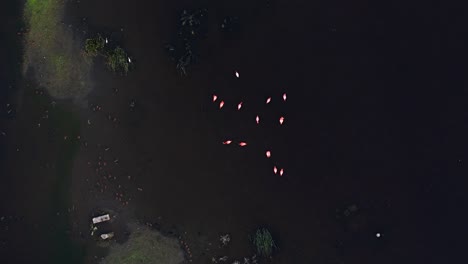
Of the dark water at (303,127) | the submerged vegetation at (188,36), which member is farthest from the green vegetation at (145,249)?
the submerged vegetation at (188,36)

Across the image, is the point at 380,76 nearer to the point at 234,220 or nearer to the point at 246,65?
the point at 246,65

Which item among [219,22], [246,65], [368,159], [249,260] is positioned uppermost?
[219,22]

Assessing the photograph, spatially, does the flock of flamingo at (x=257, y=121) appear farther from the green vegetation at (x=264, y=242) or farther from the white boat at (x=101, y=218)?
the white boat at (x=101, y=218)

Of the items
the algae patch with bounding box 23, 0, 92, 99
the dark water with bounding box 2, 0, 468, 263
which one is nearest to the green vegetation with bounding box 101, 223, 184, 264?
the dark water with bounding box 2, 0, 468, 263

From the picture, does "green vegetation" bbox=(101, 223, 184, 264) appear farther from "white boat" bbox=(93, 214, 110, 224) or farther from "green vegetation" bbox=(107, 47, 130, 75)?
"green vegetation" bbox=(107, 47, 130, 75)

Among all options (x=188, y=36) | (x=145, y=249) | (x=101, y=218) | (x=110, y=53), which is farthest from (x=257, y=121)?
(x=101, y=218)

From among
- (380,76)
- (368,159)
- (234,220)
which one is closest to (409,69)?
(380,76)
